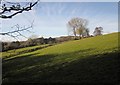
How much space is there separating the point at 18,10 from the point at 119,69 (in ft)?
48.5

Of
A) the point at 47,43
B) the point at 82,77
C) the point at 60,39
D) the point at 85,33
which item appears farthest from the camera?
the point at 85,33

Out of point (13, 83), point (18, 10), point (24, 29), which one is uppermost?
point (18, 10)

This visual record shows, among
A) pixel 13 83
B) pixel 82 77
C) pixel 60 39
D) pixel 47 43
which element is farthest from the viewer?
pixel 60 39

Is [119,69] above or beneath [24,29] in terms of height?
beneath

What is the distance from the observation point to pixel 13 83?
2384 centimetres

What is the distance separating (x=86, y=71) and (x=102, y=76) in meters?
3.58

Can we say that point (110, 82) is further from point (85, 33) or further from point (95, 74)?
point (85, 33)

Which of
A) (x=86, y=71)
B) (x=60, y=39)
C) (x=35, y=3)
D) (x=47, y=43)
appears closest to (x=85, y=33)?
(x=60, y=39)

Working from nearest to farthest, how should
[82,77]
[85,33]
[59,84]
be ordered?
1. [59,84]
2. [82,77]
3. [85,33]

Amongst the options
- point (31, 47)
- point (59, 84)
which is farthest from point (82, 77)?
Result: point (31, 47)

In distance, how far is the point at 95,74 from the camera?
2230 centimetres

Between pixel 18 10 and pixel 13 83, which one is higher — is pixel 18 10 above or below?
above

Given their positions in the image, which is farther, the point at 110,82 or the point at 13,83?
the point at 13,83

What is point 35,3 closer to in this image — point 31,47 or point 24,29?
point 24,29
